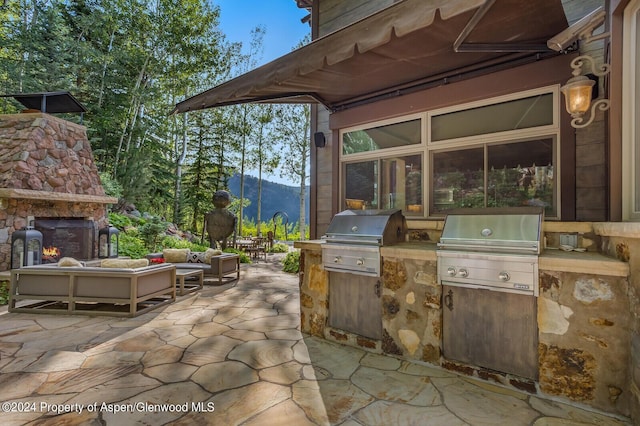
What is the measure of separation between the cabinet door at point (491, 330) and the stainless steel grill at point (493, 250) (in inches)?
5.2

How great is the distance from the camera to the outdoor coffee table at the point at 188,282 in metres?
4.90

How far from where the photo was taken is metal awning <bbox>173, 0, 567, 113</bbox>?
2236 mm

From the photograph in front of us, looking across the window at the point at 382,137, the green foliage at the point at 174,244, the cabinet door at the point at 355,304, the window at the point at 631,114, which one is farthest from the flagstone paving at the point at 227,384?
the green foliage at the point at 174,244

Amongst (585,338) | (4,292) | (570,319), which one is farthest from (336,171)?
(4,292)

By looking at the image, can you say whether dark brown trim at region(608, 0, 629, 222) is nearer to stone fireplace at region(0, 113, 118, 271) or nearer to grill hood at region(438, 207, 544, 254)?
grill hood at region(438, 207, 544, 254)

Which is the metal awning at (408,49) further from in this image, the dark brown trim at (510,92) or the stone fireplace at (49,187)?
the stone fireplace at (49,187)

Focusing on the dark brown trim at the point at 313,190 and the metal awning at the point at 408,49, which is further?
the dark brown trim at the point at 313,190

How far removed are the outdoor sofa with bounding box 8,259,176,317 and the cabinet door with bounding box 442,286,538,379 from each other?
3.58m

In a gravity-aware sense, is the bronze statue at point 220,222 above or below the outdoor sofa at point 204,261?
above

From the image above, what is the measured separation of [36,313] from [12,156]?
3.59 meters

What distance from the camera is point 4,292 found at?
4648 mm

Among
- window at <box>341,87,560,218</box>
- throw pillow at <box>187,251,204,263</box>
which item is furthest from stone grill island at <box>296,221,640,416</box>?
throw pillow at <box>187,251,204,263</box>

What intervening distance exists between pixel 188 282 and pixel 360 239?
13.6ft

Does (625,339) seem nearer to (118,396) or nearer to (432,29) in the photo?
(432,29)
